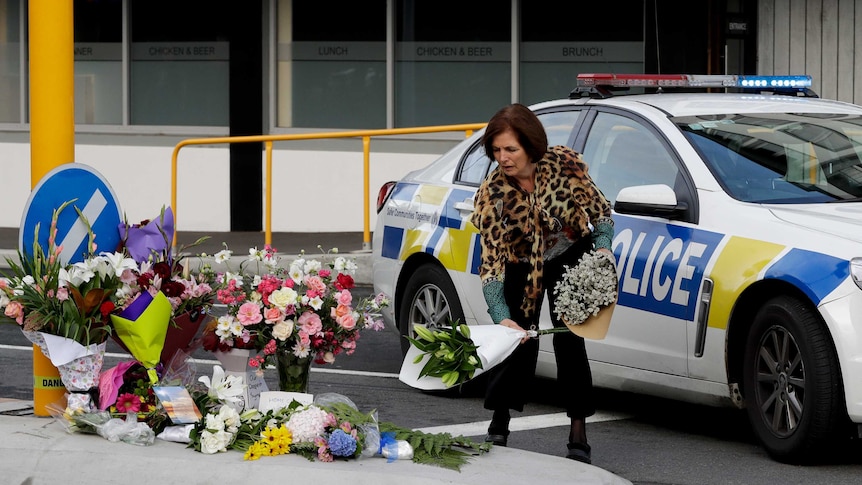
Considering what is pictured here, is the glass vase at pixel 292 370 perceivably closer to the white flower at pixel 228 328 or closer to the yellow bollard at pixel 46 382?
the white flower at pixel 228 328

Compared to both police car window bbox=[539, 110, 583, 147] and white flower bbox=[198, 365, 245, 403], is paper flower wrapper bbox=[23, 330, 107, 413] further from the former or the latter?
police car window bbox=[539, 110, 583, 147]

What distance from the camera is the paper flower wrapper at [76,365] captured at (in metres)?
5.38

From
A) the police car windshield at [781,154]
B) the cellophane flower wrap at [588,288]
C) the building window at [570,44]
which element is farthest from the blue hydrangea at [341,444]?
the building window at [570,44]

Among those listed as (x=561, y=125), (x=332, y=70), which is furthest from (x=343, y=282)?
(x=332, y=70)

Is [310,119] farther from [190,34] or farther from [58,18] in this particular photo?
[58,18]

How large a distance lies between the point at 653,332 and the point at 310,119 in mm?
10148

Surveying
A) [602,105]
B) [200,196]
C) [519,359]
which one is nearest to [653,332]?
[519,359]

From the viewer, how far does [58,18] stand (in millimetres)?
5727

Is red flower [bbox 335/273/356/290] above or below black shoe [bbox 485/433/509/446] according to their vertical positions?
above

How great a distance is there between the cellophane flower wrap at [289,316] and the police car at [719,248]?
1370mm

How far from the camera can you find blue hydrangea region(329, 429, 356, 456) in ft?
16.6

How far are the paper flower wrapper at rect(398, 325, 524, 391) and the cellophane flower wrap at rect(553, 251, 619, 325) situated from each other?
0.23 meters

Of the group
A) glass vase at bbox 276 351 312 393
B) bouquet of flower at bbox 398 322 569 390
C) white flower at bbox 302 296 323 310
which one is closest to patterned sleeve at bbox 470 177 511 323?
bouquet of flower at bbox 398 322 569 390

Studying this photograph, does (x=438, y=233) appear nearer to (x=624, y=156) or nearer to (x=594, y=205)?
(x=624, y=156)
